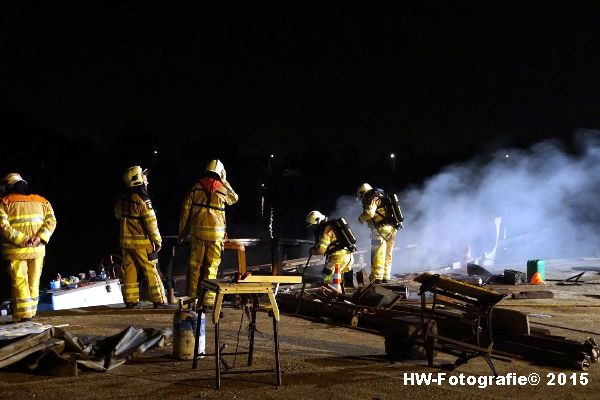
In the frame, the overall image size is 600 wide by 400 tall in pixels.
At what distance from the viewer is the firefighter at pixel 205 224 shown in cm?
836

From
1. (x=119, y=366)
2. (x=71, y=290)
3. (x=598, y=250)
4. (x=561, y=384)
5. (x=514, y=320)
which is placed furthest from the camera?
(x=598, y=250)

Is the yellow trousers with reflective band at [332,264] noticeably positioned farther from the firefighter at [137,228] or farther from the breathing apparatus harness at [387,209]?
the firefighter at [137,228]

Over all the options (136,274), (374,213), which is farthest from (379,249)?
(136,274)

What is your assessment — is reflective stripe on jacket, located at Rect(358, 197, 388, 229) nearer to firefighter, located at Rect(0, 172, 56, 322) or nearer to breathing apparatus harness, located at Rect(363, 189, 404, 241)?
breathing apparatus harness, located at Rect(363, 189, 404, 241)

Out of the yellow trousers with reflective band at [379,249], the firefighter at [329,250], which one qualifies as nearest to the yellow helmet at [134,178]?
the firefighter at [329,250]

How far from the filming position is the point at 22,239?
7621mm

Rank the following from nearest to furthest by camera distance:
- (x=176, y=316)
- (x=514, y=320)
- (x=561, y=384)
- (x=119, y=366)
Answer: (x=561, y=384) < (x=119, y=366) < (x=176, y=316) < (x=514, y=320)

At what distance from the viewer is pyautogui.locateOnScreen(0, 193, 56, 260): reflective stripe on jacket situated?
761 centimetres

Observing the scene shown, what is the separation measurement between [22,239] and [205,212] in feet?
8.11

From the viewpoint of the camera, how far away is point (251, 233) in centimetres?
3878

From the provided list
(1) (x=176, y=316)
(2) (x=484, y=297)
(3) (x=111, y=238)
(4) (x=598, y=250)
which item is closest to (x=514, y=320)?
(2) (x=484, y=297)

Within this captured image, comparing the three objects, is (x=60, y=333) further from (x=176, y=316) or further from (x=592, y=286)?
(x=592, y=286)

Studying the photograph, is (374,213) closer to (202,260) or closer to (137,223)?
(202,260)

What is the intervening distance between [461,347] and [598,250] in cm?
2264
